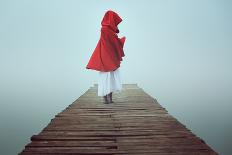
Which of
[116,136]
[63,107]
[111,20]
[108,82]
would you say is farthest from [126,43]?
[116,136]

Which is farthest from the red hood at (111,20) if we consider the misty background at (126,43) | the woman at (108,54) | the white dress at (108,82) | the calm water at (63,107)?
the misty background at (126,43)

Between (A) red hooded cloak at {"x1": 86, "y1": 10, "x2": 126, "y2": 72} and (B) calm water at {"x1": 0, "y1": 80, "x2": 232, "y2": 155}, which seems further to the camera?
(B) calm water at {"x1": 0, "y1": 80, "x2": 232, "y2": 155}

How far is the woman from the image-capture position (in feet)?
22.5

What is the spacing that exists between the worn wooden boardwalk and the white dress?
74 centimetres

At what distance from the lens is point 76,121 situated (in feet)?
18.1

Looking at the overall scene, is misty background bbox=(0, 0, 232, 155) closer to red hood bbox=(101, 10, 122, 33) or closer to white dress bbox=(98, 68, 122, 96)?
white dress bbox=(98, 68, 122, 96)

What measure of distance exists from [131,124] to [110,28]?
7.33ft

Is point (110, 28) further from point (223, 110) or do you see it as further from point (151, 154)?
→ point (223, 110)

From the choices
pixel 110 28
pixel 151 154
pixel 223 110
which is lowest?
pixel 223 110

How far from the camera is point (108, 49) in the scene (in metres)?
7.04

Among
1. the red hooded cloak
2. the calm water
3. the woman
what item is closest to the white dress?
the woman

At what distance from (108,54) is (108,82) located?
0.51m

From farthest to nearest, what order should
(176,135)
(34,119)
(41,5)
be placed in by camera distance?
1. (41,5)
2. (34,119)
3. (176,135)

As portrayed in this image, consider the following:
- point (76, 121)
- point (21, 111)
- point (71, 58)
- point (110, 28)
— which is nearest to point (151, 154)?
point (76, 121)
